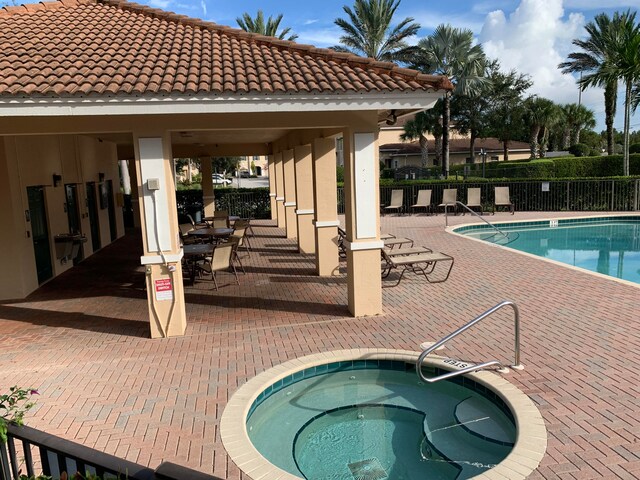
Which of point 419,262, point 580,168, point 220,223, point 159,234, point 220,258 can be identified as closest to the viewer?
point 159,234

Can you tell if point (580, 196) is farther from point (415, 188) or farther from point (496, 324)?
point (496, 324)

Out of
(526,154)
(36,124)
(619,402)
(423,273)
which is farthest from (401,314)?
(526,154)

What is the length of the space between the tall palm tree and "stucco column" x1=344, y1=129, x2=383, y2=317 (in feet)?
82.2

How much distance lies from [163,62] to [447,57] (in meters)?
29.4

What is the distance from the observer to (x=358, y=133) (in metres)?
7.88

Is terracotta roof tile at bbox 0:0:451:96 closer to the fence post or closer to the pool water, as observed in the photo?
the pool water

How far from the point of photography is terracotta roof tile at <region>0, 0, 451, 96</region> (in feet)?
22.7

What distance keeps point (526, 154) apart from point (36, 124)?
5878 cm

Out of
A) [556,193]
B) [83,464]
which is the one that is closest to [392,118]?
[83,464]

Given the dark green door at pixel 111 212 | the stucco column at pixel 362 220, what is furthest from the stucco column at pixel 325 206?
the dark green door at pixel 111 212

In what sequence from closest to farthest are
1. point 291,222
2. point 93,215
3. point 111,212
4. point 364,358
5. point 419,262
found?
point 364,358, point 419,262, point 93,215, point 291,222, point 111,212

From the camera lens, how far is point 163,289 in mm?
7566

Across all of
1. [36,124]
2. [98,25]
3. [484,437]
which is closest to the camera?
[484,437]

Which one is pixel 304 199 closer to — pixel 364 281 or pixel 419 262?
pixel 419 262
